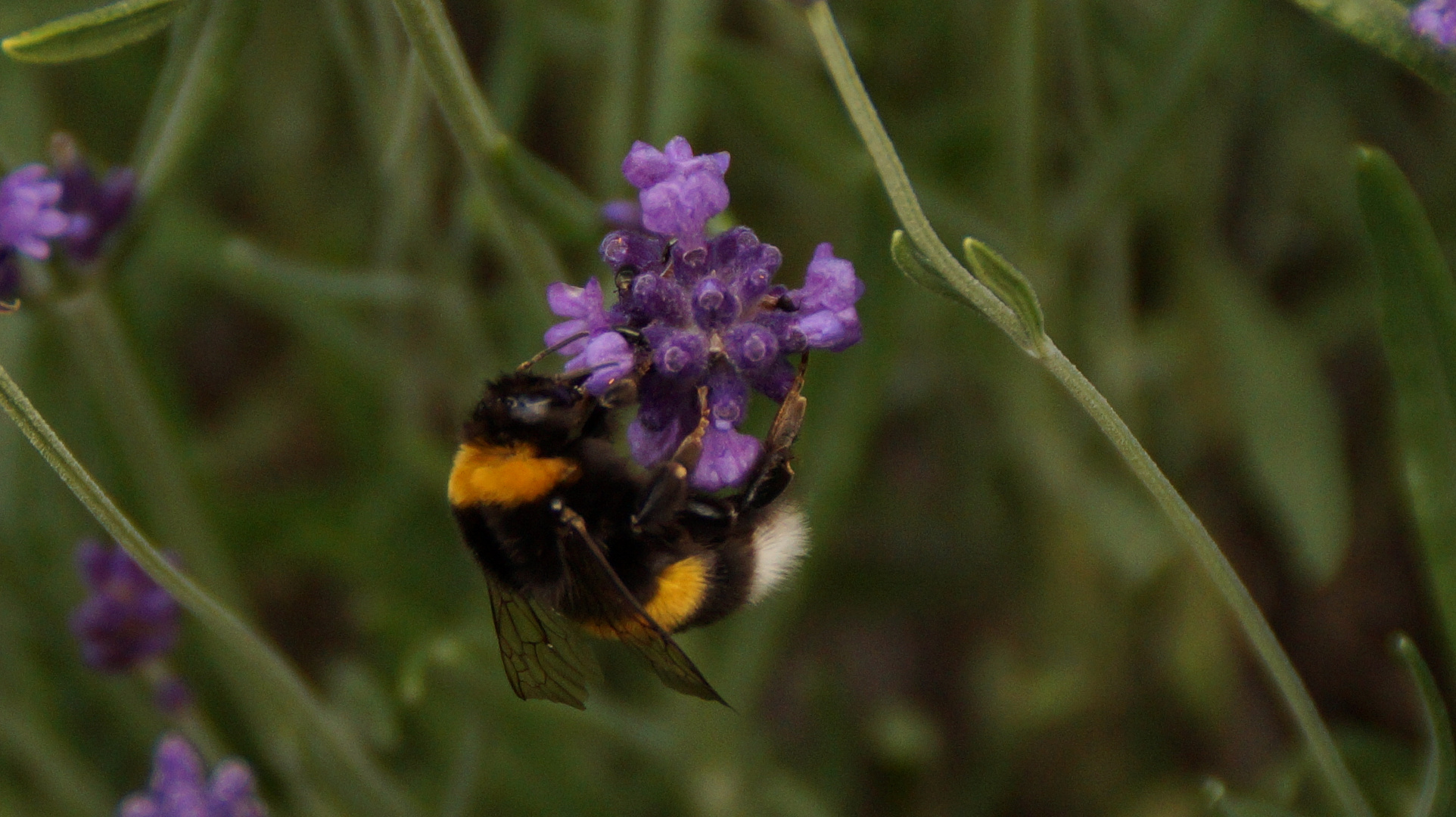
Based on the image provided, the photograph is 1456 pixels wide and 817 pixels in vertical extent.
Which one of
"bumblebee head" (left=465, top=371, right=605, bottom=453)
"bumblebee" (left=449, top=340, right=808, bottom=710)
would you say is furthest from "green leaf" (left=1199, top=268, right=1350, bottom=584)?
"bumblebee head" (left=465, top=371, right=605, bottom=453)

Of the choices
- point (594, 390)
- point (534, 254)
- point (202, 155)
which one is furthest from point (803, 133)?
point (202, 155)

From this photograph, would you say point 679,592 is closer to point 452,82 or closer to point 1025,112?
point 452,82

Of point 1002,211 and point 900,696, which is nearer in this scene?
point 1002,211

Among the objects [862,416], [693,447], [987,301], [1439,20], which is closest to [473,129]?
[693,447]

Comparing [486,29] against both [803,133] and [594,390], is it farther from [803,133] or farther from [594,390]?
[594,390]

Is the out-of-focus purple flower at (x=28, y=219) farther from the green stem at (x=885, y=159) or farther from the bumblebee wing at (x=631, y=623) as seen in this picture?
the green stem at (x=885, y=159)

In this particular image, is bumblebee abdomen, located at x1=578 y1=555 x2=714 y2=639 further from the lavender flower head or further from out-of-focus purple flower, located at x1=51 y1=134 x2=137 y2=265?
out-of-focus purple flower, located at x1=51 y1=134 x2=137 y2=265
